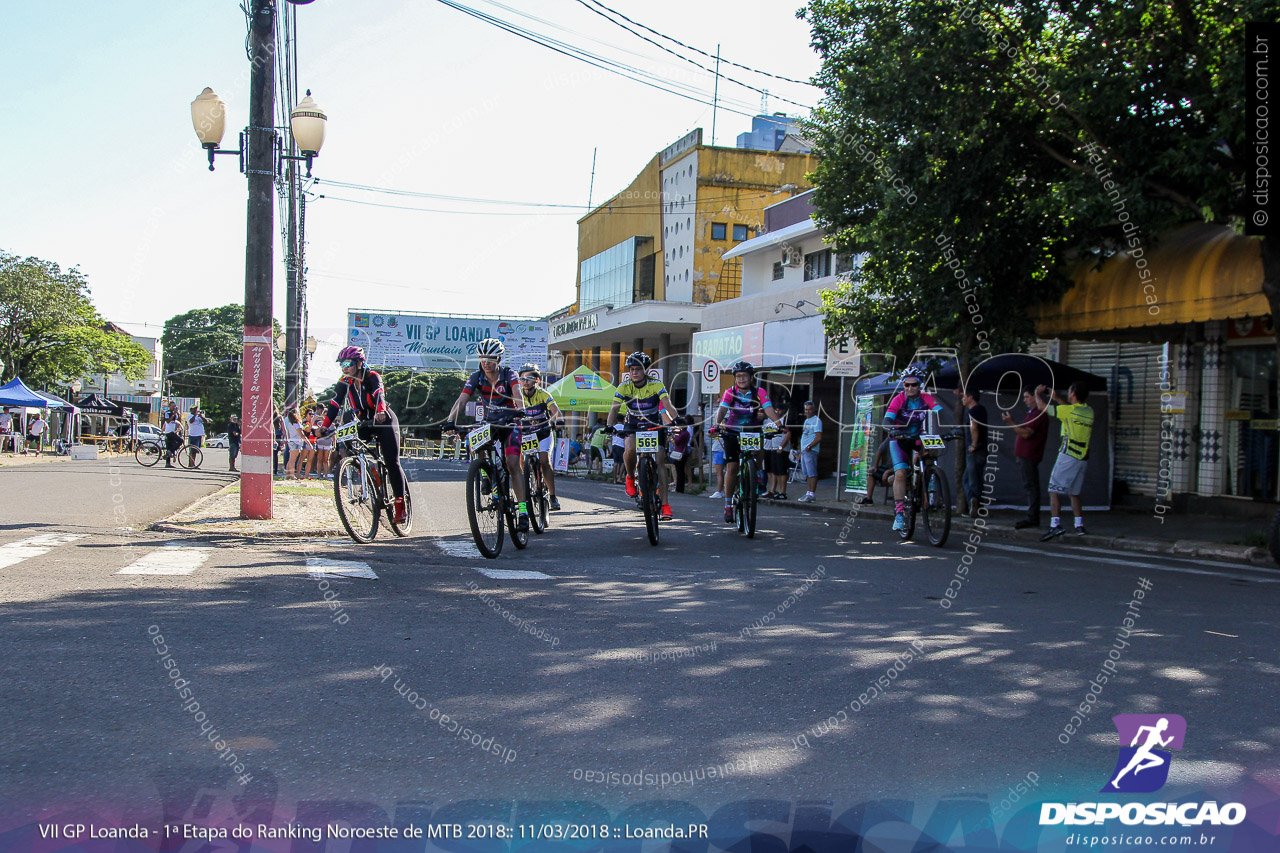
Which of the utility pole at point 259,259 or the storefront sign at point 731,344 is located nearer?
the utility pole at point 259,259

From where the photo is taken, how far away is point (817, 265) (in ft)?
101

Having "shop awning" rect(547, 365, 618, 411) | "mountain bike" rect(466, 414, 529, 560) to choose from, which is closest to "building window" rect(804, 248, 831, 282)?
"shop awning" rect(547, 365, 618, 411)

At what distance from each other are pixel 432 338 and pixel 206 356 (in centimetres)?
5428

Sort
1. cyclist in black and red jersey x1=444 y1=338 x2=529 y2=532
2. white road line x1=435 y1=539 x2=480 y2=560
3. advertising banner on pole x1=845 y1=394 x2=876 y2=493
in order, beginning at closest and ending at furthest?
white road line x1=435 y1=539 x2=480 y2=560, cyclist in black and red jersey x1=444 y1=338 x2=529 y2=532, advertising banner on pole x1=845 y1=394 x2=876 y2=493

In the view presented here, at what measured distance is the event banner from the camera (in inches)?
1754

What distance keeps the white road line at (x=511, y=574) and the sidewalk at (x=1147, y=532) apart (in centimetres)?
597

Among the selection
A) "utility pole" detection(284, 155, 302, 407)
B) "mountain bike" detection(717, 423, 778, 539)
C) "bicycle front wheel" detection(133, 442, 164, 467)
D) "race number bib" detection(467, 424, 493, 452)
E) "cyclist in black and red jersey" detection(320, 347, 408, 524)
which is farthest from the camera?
"bicycle front wheel" detection(133, 442, 164, 467)

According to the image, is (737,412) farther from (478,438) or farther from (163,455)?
(163,455)

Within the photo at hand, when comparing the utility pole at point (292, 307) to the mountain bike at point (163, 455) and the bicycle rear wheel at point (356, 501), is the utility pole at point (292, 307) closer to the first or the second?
the mountain bike at point (163, 455)

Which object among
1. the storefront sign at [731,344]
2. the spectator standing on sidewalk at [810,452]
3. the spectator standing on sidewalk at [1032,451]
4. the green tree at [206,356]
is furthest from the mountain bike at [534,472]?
the green tree at [206,356]

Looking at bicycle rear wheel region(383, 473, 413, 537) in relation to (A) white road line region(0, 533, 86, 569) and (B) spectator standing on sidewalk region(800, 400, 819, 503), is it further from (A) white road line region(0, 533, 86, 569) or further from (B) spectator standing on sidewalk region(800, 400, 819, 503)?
(B) spectator standing on sidewalk region(800, 400, 819, 503)

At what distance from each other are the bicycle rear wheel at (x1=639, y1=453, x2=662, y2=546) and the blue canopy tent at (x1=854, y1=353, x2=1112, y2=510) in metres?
7.24

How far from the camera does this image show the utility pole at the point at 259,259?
10695mm

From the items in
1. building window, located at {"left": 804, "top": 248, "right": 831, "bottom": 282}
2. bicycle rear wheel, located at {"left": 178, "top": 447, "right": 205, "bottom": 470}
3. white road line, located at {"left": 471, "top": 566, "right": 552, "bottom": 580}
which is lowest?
bicycle rear wheel, located at {"left": 178, "top": 447, "right": 205, "bottom": 470}
